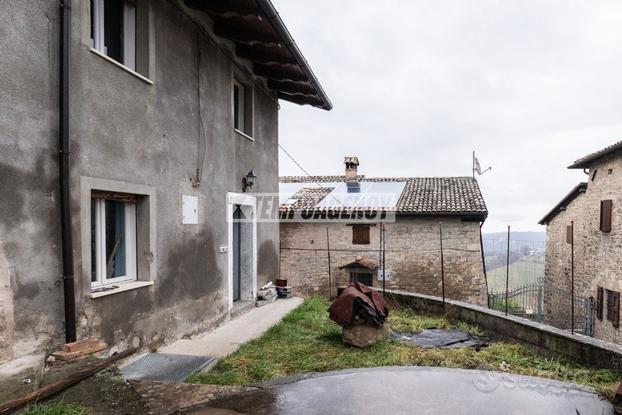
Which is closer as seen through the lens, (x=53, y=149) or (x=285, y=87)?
(x=53, y=149)

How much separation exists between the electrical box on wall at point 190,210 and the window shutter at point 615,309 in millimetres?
12680

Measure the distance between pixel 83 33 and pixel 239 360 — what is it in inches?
166

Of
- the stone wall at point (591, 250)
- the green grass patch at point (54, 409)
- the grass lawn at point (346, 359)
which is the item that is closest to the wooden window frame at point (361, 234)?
the stone wall at point (591, 250)

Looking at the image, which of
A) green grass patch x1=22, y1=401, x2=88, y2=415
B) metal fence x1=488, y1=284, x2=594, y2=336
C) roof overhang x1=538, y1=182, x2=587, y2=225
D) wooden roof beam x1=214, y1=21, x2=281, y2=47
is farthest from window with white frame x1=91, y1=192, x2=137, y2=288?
roof overhang x1=538, y1=182, x2=587, y2=225

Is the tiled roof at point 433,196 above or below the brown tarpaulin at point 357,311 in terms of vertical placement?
above

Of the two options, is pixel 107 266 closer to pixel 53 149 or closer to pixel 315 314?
pixel 53 149

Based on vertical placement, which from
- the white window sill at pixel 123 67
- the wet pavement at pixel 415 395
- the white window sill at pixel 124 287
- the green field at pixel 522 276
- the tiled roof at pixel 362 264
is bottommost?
the green field at pixel 522 276

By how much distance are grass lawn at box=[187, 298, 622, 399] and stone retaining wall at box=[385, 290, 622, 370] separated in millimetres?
151

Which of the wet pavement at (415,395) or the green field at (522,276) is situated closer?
the wet pavement at (415,395)

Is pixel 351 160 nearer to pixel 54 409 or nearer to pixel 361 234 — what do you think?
pixel 361 234

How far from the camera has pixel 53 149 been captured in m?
3.90

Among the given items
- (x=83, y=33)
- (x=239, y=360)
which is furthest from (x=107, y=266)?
(x=83, y=33)

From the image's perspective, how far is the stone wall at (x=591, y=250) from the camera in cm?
1239

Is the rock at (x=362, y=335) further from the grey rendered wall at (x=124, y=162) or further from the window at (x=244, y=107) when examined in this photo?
the window at (x=244, y=107)
